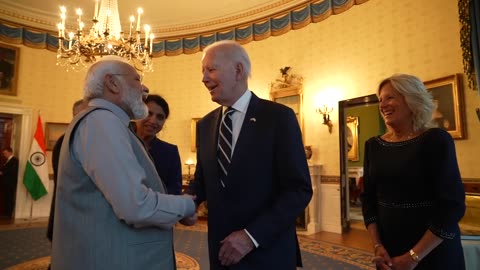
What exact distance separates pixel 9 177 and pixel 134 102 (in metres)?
7.68

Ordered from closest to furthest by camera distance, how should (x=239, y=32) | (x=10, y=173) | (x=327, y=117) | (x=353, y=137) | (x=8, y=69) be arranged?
(x=327, y=117), (x=10, y=173), (x=8, y=69), (x=239, y=32), (x=353, y=137)

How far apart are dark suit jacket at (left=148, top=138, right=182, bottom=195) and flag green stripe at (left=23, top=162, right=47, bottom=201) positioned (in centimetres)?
657

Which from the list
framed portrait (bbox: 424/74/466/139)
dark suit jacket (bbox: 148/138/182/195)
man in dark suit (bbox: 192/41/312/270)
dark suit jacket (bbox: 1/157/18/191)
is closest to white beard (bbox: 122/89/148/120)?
man in dark suit (bbox: 192/41/312/270)

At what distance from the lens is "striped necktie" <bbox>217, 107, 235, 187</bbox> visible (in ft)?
4.76

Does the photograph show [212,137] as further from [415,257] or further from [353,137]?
[353,137]

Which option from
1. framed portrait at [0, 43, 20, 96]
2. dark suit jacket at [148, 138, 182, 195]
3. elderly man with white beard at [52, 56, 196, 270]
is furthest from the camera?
framed portrait at [0, 43, 20, 96]

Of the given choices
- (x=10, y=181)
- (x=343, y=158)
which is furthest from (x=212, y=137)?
(x=10, y=181)

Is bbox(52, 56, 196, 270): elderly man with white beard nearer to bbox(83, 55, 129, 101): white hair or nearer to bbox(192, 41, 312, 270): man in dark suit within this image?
bbox(83, 55, 129, 101): white hair

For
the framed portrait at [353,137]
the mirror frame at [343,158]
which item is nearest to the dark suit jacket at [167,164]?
the mirror frame at [343,158]

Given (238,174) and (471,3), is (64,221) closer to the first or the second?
(238,174)

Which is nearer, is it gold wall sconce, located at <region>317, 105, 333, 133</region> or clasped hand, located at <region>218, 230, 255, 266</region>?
clasped hand, located at <region>218, 230, 255, 266</region>

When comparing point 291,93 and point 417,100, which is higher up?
point 291,93

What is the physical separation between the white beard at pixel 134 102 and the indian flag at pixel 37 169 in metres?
7.33

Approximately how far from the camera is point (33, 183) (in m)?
7.43
